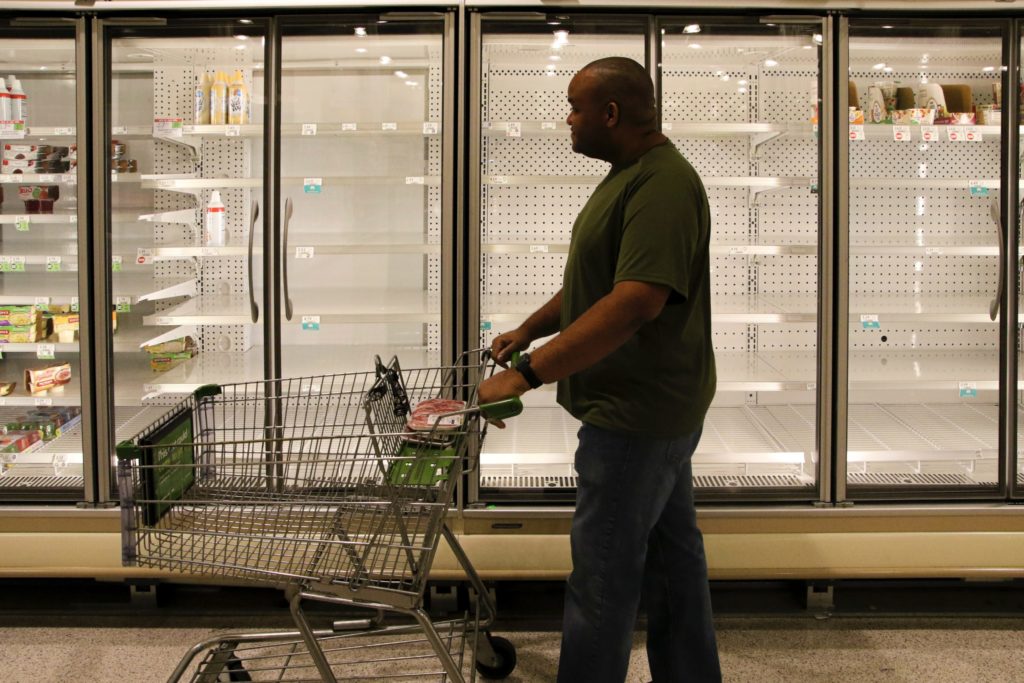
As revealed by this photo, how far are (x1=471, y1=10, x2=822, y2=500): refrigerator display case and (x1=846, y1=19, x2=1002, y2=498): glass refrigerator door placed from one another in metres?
0.21

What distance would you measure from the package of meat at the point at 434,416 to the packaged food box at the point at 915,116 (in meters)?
2.23

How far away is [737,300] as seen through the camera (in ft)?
13.0

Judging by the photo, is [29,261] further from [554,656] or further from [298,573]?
[554,656]

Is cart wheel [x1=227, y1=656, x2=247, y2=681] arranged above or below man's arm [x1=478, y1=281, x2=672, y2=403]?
below

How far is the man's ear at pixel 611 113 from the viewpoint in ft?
7.52

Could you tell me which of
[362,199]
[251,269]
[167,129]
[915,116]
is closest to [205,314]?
[251,269]

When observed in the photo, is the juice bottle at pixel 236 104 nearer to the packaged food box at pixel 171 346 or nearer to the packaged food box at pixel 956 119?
the packaged food box at pixel 171 346

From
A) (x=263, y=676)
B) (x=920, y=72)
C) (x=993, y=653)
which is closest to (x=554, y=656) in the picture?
(x=263, y=676)

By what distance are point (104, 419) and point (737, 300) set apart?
247 centimetres

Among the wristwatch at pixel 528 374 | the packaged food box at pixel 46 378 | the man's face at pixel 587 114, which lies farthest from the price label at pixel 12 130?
the wristwatch at pixel 528 374

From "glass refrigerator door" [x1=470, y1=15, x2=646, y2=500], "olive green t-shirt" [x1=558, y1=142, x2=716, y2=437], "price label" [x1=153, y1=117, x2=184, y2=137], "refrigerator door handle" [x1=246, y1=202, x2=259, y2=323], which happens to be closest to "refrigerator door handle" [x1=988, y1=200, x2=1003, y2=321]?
"glass refrigerator door" [x1=470, y1=15, x2=646, y2=500]

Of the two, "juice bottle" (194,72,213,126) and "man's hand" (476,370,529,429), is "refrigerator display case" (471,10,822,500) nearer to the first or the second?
"juice bottle" (194,72,213,126)

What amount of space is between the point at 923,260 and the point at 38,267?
145 inches

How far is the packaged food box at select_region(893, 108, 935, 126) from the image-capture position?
3.63 metres
